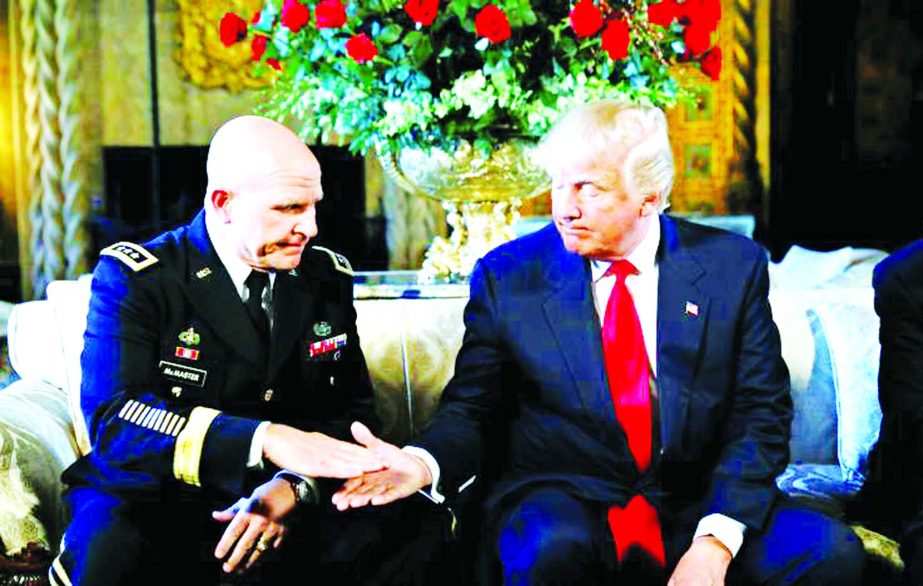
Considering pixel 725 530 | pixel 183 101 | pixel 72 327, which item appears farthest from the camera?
pixel 183 101

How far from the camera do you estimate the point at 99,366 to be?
188 centimetres

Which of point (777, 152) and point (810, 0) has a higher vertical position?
point (810, 0)

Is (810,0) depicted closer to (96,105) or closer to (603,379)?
(96,105)

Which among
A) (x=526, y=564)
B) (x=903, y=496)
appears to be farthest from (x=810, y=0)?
(x=526, y=564)

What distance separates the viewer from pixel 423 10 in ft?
7.82

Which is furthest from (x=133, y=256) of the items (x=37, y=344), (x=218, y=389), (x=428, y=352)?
(x=428, y=352)

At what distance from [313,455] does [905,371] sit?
1128mm

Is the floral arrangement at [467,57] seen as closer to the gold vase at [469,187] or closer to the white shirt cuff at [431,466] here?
the gold vase at [469,187]

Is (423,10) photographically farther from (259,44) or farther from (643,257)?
(643,257)

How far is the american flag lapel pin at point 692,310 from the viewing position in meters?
1.98

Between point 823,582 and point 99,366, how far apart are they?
1.30m

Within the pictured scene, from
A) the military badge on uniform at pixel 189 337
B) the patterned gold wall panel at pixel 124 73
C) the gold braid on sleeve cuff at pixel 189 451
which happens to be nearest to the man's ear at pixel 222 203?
the military badge on uniform at pixel 189 337

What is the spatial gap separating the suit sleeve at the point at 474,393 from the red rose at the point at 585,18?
651 millimetres

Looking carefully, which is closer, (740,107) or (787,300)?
(787,300)
